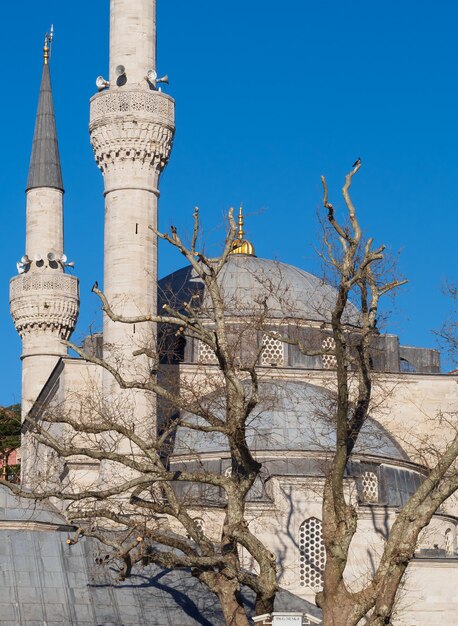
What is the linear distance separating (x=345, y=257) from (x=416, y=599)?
11.6 metres

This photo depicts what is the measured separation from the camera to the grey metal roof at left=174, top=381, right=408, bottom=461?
3008 centimetres

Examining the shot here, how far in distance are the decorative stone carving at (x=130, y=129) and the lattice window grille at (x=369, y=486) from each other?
754 cm

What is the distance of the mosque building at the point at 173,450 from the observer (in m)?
24.3

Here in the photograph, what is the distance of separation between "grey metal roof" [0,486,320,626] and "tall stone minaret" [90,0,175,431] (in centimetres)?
449

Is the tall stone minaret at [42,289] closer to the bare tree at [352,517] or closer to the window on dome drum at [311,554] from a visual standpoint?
the window on dome drum at [311,554]

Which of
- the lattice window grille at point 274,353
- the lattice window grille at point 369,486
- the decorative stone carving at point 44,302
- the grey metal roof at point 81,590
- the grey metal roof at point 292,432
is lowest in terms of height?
the grey metal roof at point 81,590

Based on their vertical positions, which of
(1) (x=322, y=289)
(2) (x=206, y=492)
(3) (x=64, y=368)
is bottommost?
(2) (x=206, y=492)

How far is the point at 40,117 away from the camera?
39.9m

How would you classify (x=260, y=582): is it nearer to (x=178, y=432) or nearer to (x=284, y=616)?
(x=284, y=616)

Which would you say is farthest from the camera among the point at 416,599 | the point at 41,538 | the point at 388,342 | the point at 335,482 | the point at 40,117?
the point at 40,117

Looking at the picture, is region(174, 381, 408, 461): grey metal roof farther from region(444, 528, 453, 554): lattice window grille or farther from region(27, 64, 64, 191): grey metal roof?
region(27, 64, 64, 191): grey metal roof

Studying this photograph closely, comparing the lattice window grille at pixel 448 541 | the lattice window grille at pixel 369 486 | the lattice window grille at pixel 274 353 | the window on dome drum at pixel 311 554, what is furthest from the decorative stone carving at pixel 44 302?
the lattice window grille at pixel 448 541

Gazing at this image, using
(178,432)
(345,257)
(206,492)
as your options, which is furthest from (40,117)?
(345,257)

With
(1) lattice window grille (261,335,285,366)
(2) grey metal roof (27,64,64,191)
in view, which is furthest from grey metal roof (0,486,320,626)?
(2) grey metal roof (27,64,64,191)
